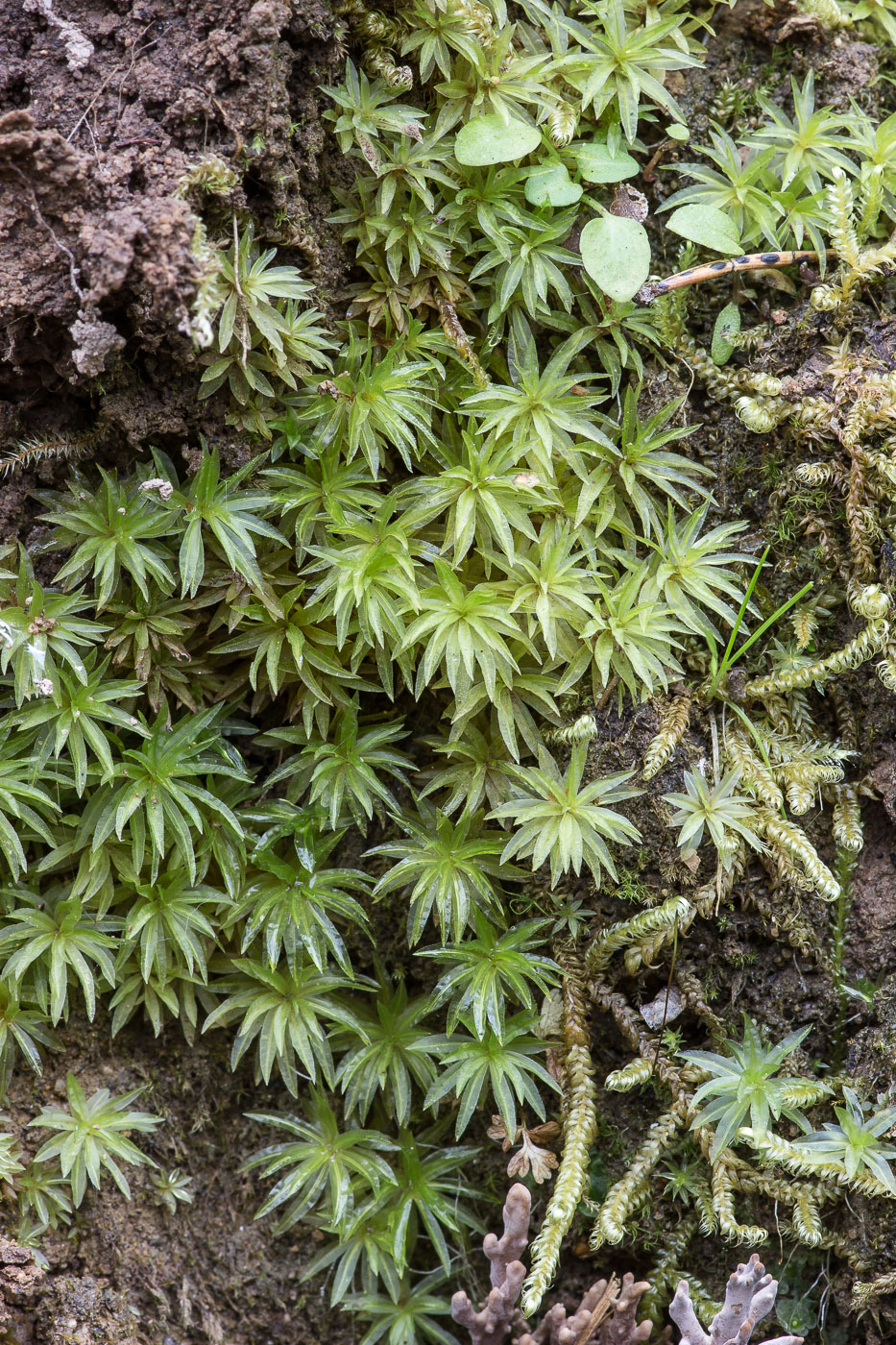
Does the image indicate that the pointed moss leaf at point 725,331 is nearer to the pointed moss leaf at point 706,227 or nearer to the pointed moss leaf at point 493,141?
the pointed moss leaf at point 706,227

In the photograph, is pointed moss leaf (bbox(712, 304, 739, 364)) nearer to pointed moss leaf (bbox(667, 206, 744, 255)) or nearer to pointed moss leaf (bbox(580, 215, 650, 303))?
pointed moss leaf (bbox(667, 206, 744, 255))

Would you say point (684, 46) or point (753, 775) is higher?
point (684, 46)

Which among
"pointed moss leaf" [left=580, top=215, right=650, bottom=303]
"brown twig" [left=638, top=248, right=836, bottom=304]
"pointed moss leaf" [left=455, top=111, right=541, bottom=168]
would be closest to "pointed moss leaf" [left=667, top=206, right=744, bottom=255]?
"brown twig" [left=638, top=248, right=836, bottom=304]

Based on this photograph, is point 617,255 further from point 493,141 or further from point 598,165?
point 493,141

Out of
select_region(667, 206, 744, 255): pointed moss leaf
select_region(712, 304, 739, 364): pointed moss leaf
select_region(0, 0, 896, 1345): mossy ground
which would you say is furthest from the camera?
select_region(712, 304, 739, 364): pointed moss leaf

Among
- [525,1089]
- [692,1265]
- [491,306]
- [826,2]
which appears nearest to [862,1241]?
[692,1265]

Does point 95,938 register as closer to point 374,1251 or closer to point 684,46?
point 374,1251
